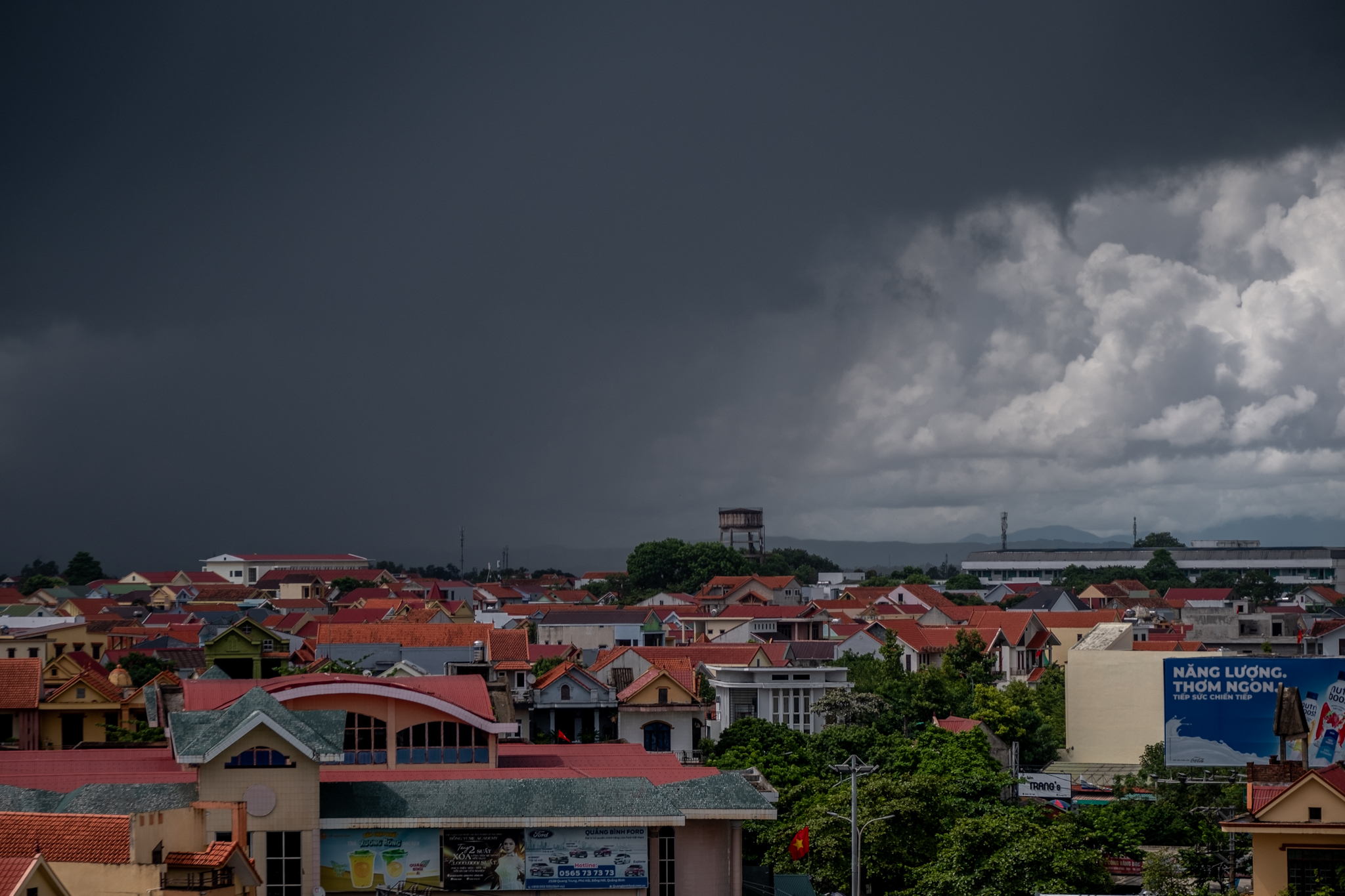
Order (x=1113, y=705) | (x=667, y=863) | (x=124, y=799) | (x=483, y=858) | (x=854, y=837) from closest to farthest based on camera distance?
(x=124, y=799)
(x=483, y=858)
(x=667, y=863)
(x=854, y=837)
(x=1113, y=705)

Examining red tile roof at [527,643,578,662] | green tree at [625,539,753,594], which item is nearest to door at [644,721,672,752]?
red tile roof at [527,643,578,662]

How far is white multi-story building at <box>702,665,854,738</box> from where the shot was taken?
73.2 metres

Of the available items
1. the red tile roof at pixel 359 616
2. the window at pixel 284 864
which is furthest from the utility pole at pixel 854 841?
the red tile roof at pixel 359 616

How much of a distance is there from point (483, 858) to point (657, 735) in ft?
102

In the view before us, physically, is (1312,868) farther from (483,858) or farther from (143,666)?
(143,666)

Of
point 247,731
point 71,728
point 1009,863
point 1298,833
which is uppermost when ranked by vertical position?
point 247,731

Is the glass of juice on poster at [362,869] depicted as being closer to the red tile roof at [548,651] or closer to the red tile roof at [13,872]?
the red tile roof at [13,872]

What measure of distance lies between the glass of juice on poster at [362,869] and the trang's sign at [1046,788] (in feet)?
115

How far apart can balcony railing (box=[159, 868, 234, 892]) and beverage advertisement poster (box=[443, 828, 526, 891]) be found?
747cm

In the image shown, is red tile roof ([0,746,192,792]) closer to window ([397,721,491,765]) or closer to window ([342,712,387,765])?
window ([342,712,387,765])

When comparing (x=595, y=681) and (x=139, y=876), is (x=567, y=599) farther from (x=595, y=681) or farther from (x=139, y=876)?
(x=139, y=876)

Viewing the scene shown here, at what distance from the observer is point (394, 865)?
32.2 metres

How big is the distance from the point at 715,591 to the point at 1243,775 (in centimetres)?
10216

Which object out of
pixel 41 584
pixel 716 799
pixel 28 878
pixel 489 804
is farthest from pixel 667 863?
pixel 41 584
